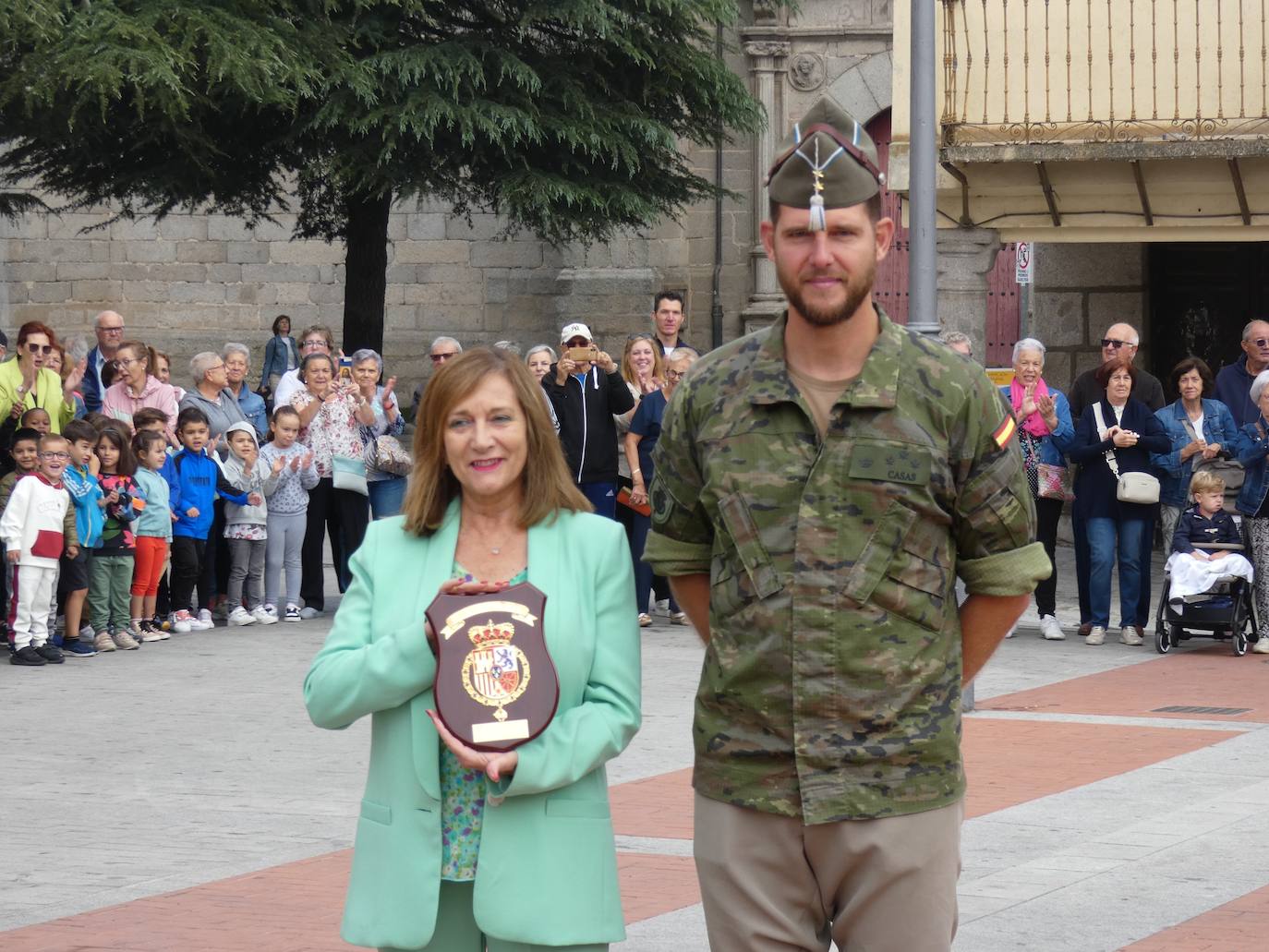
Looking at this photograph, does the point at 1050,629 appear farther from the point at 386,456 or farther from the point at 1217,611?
the point at 386,456

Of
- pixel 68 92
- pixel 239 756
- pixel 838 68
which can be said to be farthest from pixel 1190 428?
pixel 838 68

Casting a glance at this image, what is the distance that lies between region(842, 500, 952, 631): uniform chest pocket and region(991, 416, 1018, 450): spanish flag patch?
0.19 meters

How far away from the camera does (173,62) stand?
17156 millimetres

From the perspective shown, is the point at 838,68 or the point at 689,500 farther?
the point at 838,68

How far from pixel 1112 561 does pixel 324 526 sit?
216 inches

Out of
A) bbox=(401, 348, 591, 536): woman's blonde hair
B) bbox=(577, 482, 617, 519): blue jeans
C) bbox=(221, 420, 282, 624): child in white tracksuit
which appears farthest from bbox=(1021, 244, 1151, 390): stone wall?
bbox=(401, 348, 591, 536): woman's blonde hair

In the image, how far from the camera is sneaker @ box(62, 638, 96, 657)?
41.8 feet

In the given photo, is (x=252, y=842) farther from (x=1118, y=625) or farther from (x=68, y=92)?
(x=68, y=92)

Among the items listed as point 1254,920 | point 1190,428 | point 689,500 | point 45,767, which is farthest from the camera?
point 1190,428

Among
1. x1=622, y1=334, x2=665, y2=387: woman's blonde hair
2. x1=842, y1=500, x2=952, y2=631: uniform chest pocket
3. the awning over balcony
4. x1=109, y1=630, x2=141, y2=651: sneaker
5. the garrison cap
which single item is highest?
the awning over balcony

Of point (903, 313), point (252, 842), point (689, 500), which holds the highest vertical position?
point (903, 313)

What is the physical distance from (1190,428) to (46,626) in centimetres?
737

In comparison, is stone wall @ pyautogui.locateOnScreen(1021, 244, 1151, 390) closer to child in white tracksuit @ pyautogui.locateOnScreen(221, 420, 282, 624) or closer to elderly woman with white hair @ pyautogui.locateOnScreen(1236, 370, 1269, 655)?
elderly woman with white hair @ pyautogui.locateOnScreen(1236, 370, 1269, 655)

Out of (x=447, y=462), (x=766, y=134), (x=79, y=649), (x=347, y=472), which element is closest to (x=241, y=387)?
(x=347, y=472)
